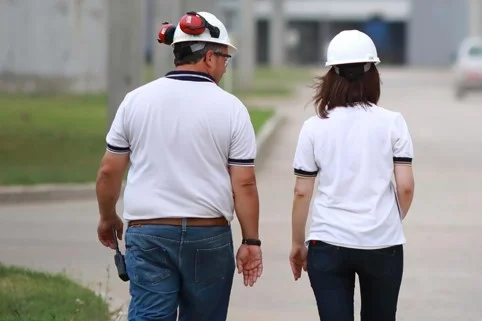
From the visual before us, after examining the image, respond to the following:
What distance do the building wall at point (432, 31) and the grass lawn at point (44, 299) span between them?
79.2 metres

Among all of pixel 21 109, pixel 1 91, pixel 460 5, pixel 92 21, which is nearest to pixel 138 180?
pixel 21 109

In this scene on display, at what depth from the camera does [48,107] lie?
31672 mm

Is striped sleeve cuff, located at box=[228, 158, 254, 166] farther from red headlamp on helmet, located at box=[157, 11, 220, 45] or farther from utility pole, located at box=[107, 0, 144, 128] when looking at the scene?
utility pole, located at box=[107, 0, 144, 128]

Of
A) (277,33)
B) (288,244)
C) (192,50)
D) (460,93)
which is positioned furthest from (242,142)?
(277,33)

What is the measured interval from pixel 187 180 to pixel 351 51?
0.94 metres

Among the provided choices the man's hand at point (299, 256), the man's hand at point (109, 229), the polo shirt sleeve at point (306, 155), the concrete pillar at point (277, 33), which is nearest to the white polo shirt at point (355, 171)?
the polo shirt sleeve at point (306, 155)

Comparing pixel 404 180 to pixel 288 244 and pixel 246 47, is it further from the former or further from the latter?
pixel 246 47

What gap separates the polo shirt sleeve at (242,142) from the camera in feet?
19.0

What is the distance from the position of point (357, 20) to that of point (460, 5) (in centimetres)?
1552

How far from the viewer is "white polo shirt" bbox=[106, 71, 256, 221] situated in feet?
18.9

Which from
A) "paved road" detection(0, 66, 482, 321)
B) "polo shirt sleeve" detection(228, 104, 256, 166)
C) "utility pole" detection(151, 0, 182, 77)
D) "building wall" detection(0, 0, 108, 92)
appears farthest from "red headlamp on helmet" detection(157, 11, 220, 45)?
"building wall" detection(0, 0, 108, 92)

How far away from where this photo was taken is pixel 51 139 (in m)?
22.2

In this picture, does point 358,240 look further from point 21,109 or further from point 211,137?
point 21,109

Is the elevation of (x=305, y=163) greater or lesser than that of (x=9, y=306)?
greater
